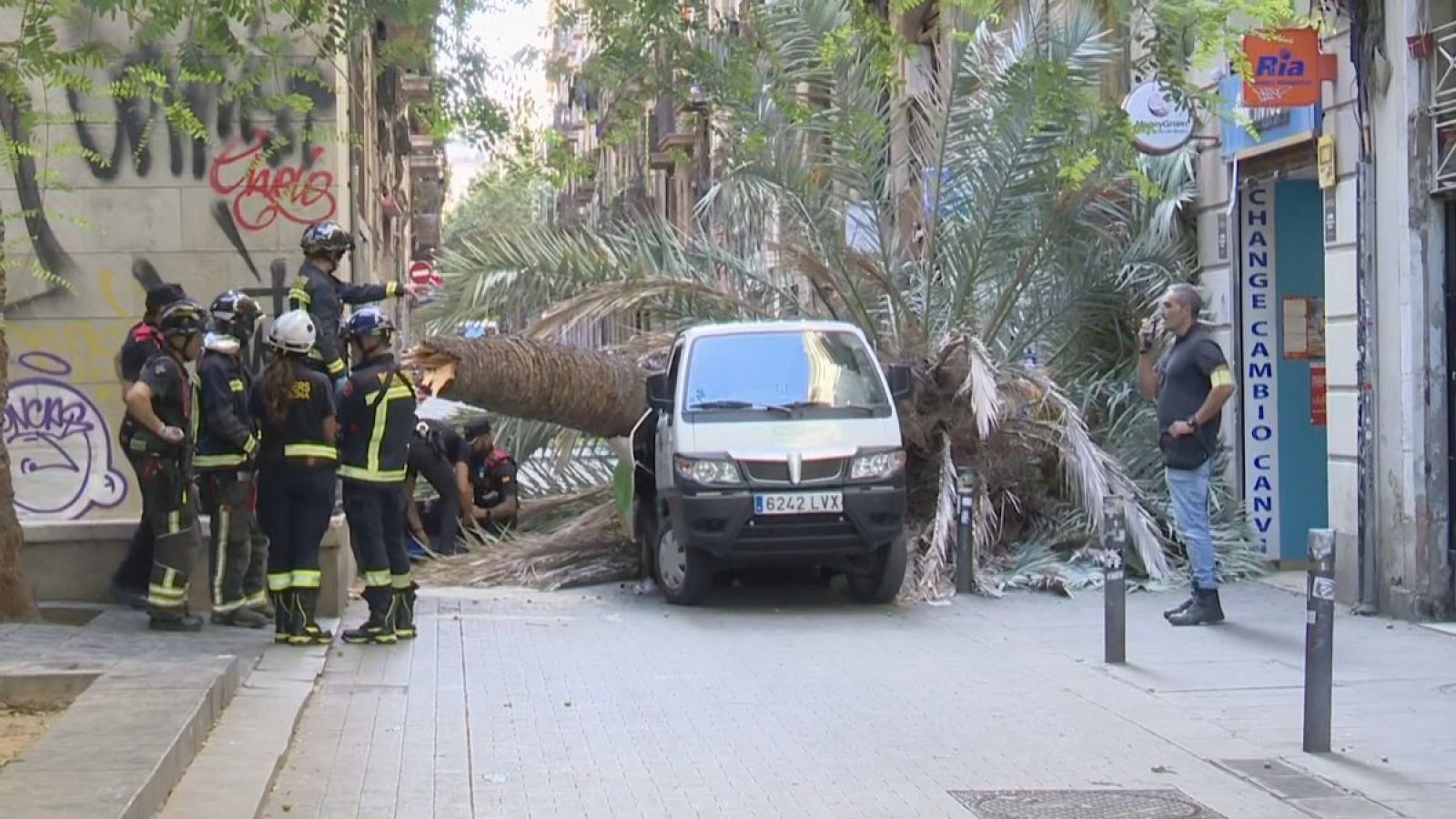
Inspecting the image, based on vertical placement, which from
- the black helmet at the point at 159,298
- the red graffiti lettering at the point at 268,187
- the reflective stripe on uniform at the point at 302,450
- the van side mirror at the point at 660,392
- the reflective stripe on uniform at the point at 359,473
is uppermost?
the red graffiti lettering at the point at 268,187

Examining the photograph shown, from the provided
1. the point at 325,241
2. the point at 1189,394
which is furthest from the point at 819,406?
the point at 325,241

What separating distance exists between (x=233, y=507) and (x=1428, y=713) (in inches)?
251

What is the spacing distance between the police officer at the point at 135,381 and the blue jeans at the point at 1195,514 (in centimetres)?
598

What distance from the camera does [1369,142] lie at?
12211mm

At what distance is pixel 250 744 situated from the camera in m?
7.75

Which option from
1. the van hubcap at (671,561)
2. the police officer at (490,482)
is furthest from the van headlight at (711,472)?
the police officer at (490,482)

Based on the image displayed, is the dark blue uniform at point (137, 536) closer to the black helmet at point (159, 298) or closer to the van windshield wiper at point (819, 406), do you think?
the black helmet at point (159, 298)

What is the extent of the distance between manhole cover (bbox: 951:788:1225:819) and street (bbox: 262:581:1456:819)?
32mm

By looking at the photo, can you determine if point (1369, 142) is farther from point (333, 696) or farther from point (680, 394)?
point (333, 696)

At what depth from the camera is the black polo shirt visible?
11625 mm

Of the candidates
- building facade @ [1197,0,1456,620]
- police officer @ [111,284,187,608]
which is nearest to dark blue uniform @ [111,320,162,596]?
police officer @ [111,284,187,608]

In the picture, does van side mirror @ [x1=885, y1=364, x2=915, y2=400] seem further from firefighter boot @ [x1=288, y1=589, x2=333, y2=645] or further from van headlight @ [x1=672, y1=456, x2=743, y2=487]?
firefighter boot @ [x1=288, y1=589, x2=333, y2=645]

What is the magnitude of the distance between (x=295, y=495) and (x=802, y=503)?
3.41 metres

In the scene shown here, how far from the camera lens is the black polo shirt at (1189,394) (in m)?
11.6
